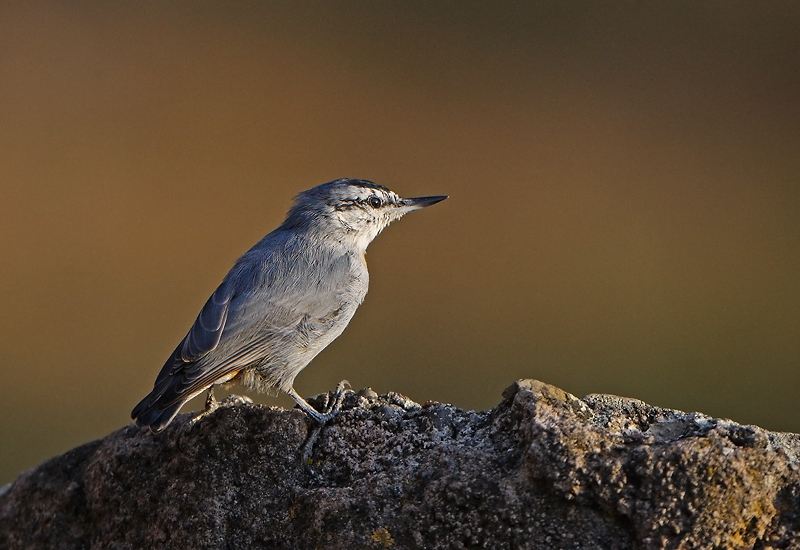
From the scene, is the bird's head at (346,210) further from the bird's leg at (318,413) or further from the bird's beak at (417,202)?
the bird's leg at (318,413)

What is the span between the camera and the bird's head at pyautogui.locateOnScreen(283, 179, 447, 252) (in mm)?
4820

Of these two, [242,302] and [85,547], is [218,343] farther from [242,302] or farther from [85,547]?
[85,547]

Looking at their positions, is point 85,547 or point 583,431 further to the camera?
point 85,547

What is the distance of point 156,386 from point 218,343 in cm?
33

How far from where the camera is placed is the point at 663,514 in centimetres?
236

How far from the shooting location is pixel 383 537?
8.65 ft

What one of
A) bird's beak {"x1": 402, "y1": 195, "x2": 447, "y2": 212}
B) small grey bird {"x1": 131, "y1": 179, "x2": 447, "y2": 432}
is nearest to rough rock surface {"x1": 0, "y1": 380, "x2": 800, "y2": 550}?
small grey bird {"x1": 131, "y1": 179, "x2": 447, "y2": 432}

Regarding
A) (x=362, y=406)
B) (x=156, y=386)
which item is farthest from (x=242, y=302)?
(x=362, y=406)

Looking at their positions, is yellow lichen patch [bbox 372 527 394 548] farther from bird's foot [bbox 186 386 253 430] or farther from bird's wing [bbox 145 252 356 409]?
bird's wing [bbox 145 252 356 409]

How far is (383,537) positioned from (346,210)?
8.56 feet

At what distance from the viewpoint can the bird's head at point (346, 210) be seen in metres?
4.82

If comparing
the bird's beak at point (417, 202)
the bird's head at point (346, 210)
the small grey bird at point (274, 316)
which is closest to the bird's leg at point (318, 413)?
the small grey bird at point (274, 316)

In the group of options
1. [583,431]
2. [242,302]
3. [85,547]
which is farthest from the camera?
[242,302]

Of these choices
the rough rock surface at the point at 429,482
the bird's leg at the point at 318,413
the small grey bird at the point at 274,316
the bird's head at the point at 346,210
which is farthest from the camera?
the bird's head at the point at 346,210
